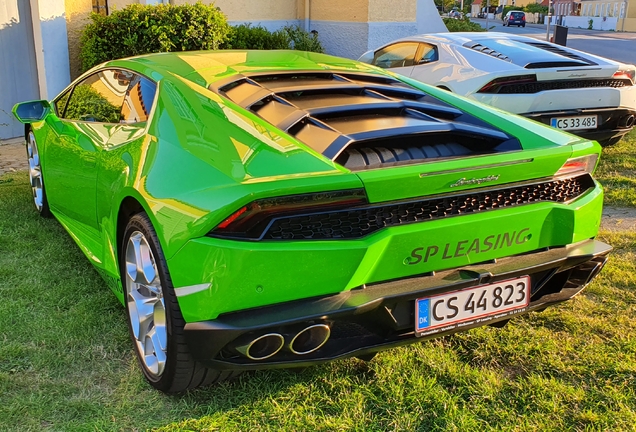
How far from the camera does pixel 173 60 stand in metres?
3.41

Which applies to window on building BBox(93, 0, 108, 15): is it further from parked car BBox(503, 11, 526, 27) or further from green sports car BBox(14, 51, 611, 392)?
parked car BBox(503, 11, 526, 27)

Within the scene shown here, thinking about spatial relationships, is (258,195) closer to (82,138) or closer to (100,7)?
(82,138)

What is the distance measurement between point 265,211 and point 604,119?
5012 millimetres

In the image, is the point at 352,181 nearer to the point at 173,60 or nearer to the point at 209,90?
the point at 209,90

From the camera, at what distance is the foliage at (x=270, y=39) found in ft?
33.0

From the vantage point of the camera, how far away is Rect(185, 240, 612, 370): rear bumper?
2.18m

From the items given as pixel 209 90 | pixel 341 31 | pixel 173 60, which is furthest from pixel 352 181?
pixel 341 31

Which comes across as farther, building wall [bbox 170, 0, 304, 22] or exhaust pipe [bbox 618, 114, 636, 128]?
building wall [bbox 170, 0, 304, 22]

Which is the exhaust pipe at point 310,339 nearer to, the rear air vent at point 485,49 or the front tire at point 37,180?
the front tire at point 37,180

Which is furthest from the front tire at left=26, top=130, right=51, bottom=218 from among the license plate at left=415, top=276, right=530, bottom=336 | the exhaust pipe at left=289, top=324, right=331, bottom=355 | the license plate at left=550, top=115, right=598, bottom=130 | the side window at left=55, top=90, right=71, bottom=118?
the license plate at left=550, top=115, right=598, bottom=130

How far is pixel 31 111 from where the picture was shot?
4.48 metres

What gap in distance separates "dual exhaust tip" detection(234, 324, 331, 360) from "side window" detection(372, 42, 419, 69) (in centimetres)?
589

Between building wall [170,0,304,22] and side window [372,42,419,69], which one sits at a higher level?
building wall [170,0,304,22]

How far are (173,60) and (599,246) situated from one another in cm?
233
